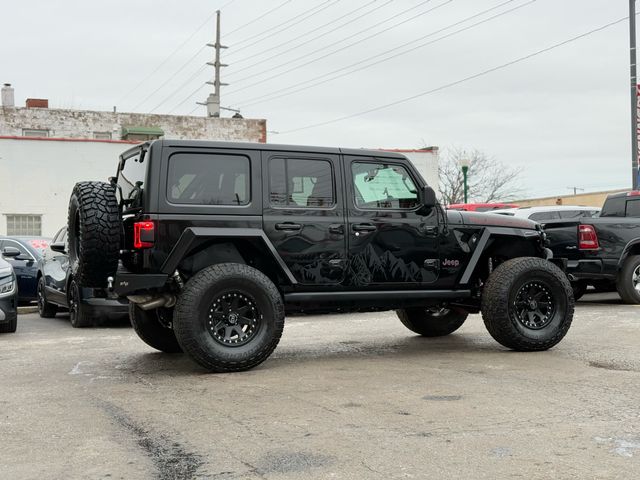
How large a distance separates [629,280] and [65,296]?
349 inches

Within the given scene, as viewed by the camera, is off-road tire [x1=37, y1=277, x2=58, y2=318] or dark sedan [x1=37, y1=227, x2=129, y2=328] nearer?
dark sedan [x1=37, y1=227, x2=129, y2=328]

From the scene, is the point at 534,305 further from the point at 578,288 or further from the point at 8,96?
the point at 8,96

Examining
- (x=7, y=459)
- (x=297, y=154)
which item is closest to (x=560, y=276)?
(x=297, y=154)

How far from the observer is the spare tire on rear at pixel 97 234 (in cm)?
696

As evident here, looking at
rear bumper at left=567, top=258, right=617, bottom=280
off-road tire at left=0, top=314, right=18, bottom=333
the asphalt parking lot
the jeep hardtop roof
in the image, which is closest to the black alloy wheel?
the asphalt parking lot

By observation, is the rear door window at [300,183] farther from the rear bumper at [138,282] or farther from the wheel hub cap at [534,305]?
the wheel hub cap at [534,305]

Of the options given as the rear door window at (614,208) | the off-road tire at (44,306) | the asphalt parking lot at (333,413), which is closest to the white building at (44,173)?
the off-road tire at (44,306)

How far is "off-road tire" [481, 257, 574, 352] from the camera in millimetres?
7961

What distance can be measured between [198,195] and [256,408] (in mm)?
2295

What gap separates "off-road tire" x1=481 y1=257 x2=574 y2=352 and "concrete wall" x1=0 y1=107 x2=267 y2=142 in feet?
94.4

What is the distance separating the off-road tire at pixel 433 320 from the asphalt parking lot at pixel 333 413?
42 cm

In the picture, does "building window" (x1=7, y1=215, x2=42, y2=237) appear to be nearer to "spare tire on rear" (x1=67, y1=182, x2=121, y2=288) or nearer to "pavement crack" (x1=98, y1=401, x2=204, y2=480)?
"spare tire on rear" (x1=67, y1=182, x2=121, y2=288)

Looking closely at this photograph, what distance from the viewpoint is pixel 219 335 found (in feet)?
23.1

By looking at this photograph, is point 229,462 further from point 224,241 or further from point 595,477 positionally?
point 224,241
